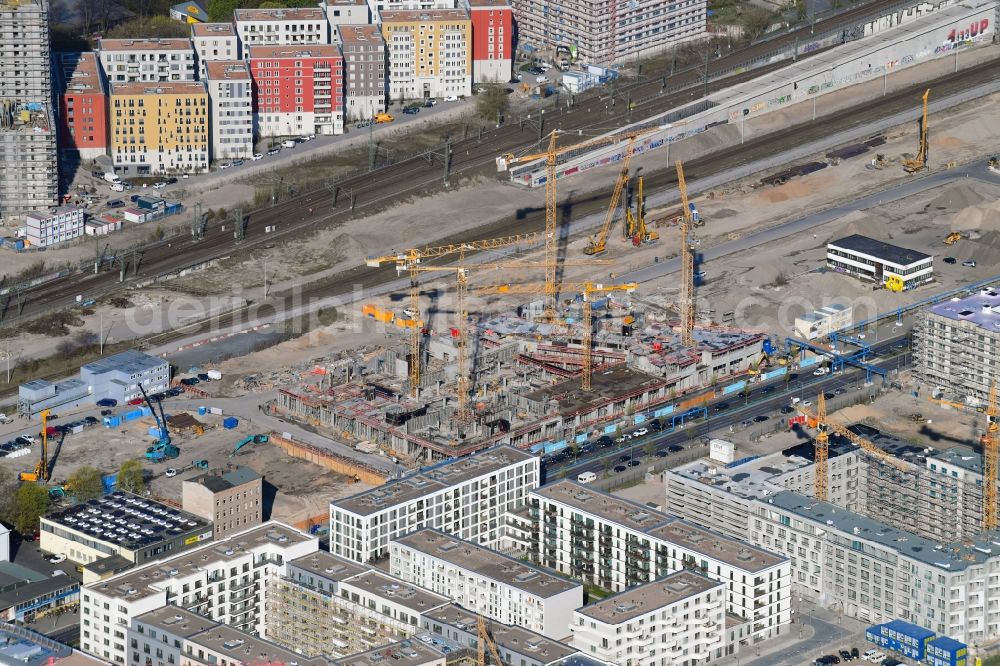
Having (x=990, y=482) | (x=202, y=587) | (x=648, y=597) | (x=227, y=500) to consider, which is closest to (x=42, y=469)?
(x=227, y=500)

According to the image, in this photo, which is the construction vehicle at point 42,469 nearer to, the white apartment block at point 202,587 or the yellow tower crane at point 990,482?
the white apartment block at point 202,587

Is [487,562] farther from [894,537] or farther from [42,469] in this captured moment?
[42,469]

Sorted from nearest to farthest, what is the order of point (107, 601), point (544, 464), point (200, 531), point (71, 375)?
point (107, 601) → point (200, 531) → point (544, 464) → point (71, 375)

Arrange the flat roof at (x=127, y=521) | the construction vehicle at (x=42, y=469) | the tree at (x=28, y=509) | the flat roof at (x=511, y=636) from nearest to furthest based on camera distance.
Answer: the flat roof at (x=511, y=636), the flat roof at (x=127, y=521), the tree at (x=28, y=509), the construction vehicle at (x=42, y=469)

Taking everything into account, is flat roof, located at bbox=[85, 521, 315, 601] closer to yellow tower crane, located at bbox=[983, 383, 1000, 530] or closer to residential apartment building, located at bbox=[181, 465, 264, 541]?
residential apartment building, located at bbox=[181, 465, 264, 541]

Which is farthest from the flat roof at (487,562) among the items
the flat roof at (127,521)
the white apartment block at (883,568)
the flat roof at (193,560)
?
the white apartment block at (883,568)

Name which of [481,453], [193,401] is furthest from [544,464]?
[193,401]

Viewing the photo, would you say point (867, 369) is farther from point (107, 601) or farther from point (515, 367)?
point (107, 601)
